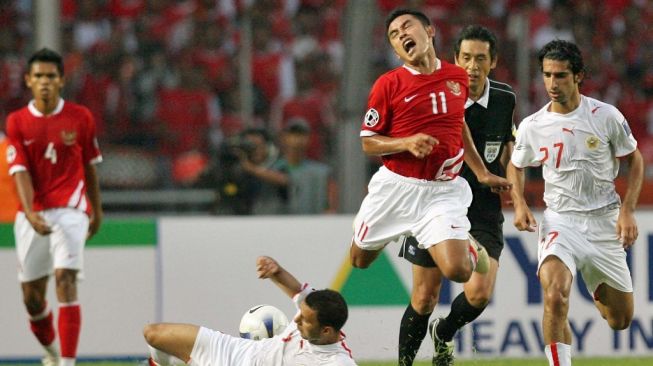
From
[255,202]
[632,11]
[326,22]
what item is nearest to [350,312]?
[255,202]

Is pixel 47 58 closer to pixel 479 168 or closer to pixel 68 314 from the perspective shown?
pixel 68 314

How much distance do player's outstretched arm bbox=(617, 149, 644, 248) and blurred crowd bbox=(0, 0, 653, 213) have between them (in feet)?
17.1

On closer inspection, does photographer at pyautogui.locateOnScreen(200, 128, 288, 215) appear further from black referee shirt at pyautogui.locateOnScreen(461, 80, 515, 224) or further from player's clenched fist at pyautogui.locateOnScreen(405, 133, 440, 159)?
player's clenched fist at pyautogui.locateOnScreen(405, 133, 440, 159)

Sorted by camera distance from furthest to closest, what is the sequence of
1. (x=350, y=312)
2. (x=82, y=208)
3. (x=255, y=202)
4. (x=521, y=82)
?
(x=521, y=82)
(x=255, y=202)
(x=350, y=312)
(x=82, y=208)

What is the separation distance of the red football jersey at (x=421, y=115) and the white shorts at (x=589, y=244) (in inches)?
25.3

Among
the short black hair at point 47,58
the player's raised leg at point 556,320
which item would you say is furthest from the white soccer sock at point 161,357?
the short black hair at point 47,58

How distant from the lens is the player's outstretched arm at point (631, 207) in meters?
7.62

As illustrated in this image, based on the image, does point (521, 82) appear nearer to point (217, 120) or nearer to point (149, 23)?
point (217, 120)

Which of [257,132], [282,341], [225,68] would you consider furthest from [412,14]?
[225,68]

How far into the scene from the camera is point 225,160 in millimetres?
12539

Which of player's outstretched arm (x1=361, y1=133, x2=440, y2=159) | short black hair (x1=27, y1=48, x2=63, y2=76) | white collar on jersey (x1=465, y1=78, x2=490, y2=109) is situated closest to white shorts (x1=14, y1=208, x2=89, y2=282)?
short black hair (x1=27, y1=48, x2=63, y2=76)

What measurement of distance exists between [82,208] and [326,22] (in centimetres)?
615

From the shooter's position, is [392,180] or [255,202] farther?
[255,202]

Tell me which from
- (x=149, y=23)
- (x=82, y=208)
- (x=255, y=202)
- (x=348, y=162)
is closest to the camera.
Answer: (x=82, y=208)
